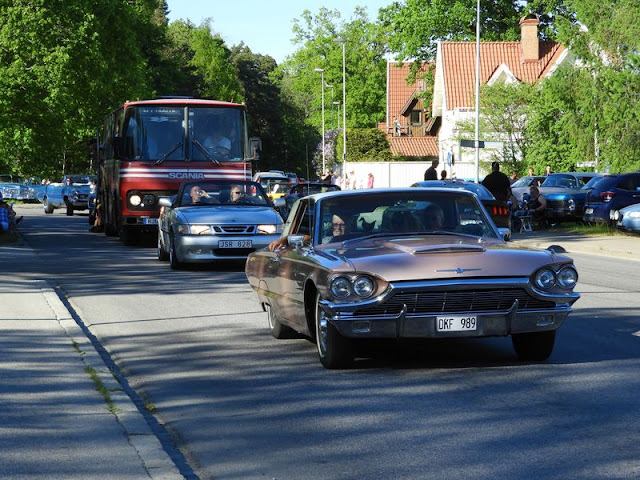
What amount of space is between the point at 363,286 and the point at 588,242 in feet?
73.0

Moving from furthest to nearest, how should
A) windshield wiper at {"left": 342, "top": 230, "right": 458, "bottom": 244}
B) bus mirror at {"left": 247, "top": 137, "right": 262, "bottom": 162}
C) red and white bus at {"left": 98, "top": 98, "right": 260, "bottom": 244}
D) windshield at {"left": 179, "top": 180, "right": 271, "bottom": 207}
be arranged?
red and white bus at {"left": 98, "top": 98, "right": 260, "bottom": 244} < bus mirror at {"left": 247, "top": 137, "right": 262, "bottom": 162} < windshield at {"left": 179, "top": 180, "right": 271, "bottom": 207} < windshield wiper at {"left": 342, "top": 230, "right": 458, "bottom": 244}

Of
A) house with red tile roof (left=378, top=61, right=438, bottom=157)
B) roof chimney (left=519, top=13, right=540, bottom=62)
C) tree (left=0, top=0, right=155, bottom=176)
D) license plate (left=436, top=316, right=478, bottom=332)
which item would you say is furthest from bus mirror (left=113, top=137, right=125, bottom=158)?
house with red tile roof (left=378, top=61, right=438, bottom=157)

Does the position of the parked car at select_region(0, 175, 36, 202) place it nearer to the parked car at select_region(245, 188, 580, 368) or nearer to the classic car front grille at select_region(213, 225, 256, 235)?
the classic car front grille at select_region(213, 225, 256, 235)

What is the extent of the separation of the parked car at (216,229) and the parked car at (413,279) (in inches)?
403

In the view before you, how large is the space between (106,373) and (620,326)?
17.9ft

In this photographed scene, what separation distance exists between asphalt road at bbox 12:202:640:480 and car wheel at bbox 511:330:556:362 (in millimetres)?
107

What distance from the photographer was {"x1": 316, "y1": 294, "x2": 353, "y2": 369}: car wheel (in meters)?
9.50

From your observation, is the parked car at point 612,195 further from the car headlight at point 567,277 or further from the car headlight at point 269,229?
the car headlight at point 567,277

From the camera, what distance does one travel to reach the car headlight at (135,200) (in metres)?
27.6

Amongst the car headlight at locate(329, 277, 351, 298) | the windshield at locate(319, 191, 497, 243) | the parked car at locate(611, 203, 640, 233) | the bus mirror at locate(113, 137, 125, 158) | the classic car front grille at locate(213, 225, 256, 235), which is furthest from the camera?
the parked car at locate(611, 203, 640, 233)

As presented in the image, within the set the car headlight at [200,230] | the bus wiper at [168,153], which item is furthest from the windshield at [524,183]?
the car headlight at [200,230]

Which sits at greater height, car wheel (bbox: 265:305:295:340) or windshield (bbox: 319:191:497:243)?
windshield (bbox: 319:191:497:243)

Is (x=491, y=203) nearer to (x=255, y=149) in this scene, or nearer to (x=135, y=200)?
(x=255, y=149)

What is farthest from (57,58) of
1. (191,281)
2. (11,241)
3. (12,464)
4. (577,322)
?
(12,464)
